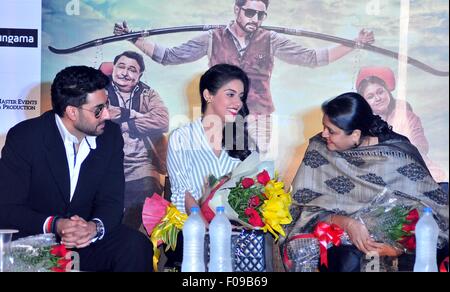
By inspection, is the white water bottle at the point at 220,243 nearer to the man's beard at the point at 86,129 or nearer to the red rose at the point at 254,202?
the red rose at the point at 254,202

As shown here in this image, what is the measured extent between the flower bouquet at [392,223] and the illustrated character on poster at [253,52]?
3.46ft

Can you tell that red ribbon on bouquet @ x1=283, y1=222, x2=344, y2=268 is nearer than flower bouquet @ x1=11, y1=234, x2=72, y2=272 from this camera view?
No

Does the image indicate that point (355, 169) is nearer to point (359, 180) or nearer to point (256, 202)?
point (359, 180)

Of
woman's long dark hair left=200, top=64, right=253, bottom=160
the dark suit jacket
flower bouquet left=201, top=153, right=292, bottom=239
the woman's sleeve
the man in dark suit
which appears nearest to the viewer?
flower bouquet left=201, top=153, right=292, bottom=239

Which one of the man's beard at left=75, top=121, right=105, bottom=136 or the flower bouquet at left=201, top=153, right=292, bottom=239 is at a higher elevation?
the man's beard at left=75, top=121, right=105, bottom=136

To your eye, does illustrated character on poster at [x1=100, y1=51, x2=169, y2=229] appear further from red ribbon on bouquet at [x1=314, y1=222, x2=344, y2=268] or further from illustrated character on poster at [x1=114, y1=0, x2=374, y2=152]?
red ribbon on bouquet at [x1=314, y1=222, x2=344, y2=268]

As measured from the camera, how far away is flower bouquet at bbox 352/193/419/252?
4.78 meters

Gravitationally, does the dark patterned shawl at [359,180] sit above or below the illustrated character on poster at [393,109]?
below

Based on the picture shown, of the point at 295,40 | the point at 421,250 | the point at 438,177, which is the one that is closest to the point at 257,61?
the point at 295,40

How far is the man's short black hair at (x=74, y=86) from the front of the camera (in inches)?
208

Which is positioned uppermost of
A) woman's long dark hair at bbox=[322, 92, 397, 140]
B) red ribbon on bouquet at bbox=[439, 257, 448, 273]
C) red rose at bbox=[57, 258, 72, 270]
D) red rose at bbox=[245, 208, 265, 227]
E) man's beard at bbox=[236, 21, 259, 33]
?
man's beard at bbox=[236, 21, 259, 33]

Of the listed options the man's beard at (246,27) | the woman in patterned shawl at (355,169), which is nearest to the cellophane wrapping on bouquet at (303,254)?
the woman in patterned shawl at (355,169)

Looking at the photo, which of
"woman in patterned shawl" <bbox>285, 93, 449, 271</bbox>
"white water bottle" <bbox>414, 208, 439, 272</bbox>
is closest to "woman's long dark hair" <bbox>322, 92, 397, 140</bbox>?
"woman in patterned shawl" <bbox>285, 93, 449, 271</bbox>

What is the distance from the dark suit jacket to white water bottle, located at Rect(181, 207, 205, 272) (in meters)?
0.71
